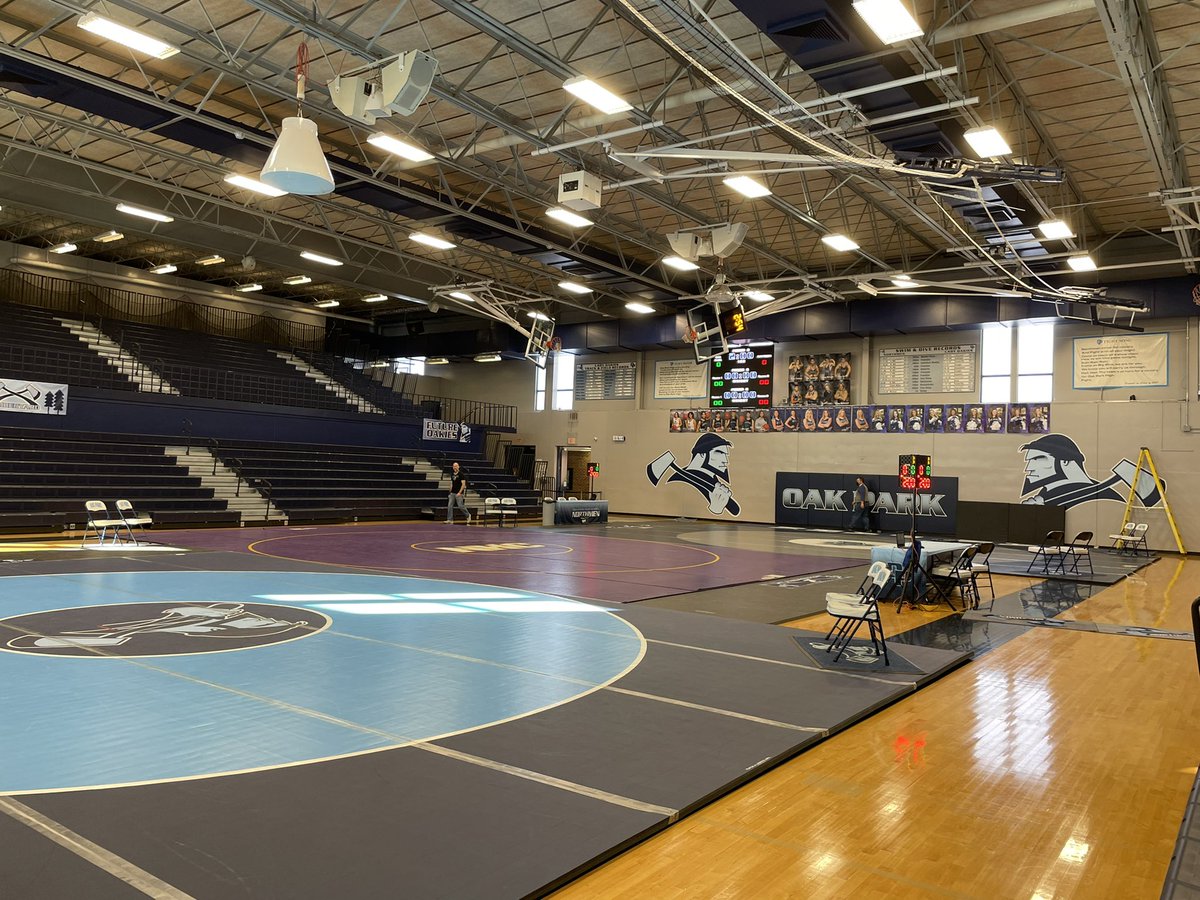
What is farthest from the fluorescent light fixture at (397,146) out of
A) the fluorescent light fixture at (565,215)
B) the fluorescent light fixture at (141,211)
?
the fluorescent light fixture at (141,211)

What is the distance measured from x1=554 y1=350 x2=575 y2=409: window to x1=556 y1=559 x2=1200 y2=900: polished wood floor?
2649cm

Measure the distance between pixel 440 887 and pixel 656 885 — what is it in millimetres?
859

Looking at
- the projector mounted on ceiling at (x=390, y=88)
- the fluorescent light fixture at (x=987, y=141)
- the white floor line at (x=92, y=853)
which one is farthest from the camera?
the fluorescent light fixture at (x=987, y=141)

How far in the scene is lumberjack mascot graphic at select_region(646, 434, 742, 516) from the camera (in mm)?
28516

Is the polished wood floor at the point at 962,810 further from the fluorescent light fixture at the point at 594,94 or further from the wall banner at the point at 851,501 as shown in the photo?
the wall banner at the point at 851,501

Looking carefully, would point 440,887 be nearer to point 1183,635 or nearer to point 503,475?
point 1183,635

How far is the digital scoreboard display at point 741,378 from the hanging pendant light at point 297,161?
21057 mm

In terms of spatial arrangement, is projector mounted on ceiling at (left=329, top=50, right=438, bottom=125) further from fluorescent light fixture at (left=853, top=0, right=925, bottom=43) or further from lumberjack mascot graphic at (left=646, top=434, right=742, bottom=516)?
lumberjack mascot graphic at (left=646, top=434, right=742, bottom=516)

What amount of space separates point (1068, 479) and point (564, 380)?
59.0 feet

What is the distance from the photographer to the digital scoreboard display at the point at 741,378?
91.4ft

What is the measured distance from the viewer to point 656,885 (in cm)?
336

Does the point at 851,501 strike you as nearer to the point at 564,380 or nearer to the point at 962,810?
the point at 564,380

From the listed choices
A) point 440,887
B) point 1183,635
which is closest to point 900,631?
point 1183,635

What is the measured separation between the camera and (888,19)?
8.02 metres
